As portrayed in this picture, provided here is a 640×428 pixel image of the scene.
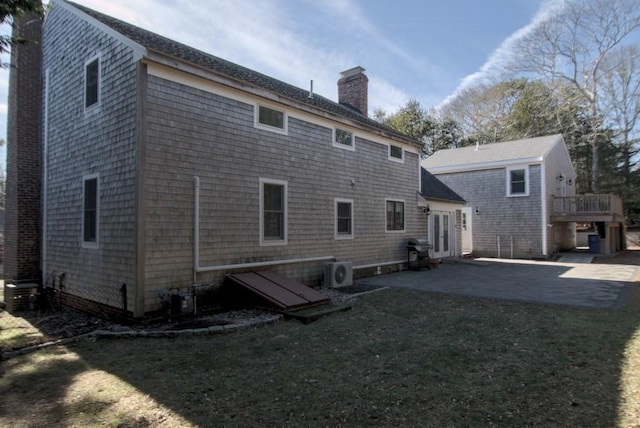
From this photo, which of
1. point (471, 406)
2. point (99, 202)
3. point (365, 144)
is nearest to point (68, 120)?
point (99, 202)

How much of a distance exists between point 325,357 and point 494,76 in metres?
34.3

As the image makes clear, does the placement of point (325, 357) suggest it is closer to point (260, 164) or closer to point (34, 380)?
point (34, 380)

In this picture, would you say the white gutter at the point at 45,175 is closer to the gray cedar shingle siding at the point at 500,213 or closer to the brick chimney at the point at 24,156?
the brick chimney at the point at 24,156

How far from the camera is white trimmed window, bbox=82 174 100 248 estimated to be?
7.78 m

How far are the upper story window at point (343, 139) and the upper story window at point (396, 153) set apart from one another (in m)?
2.23

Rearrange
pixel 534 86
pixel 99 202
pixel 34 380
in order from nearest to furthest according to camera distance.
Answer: pixel 34 380, pixel 99 202, pixel 534 86

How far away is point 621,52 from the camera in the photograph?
2659cm

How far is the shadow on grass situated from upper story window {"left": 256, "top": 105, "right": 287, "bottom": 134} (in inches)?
188

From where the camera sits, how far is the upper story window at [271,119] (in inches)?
351

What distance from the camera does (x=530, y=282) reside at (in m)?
11.2

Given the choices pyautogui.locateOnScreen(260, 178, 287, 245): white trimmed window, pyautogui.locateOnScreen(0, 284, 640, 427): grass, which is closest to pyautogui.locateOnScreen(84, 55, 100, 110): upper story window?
pyautogui.locateOnScreen(260, 178, 287, 245): white trimmed window

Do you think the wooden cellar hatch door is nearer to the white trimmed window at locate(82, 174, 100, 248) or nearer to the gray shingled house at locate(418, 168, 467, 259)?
the white trimmed window at locate(82, 174, 100, 248)

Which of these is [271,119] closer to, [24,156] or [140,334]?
[140,334]

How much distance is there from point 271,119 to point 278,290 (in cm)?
405
